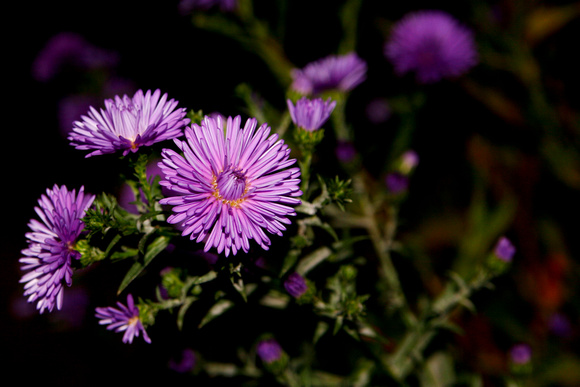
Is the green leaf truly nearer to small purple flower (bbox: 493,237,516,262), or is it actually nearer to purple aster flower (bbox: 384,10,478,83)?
small purple flower (bbox: 493,237,516,262)

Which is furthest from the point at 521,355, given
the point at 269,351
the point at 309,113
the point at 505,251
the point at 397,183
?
the point at 309,113

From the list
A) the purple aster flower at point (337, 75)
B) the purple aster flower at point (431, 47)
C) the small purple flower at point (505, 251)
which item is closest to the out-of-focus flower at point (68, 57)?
the purple aster flower at point (337, 75)

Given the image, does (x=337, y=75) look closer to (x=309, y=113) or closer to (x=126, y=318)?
(x=309, y=113)

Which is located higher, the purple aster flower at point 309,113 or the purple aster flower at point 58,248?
the purple aster flower at point 309,113

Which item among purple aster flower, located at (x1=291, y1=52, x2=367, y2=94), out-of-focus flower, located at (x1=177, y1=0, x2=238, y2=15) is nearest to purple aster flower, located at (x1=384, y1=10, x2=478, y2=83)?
purple aster flower, located at (x1=291, y1=52, x2=367, y2=94)

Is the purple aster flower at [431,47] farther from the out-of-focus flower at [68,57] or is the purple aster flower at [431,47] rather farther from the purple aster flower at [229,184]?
the out-of-focus flower at [68,57]

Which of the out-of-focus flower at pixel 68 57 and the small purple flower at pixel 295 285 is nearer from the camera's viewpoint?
the small purple flower at pixel 295 285

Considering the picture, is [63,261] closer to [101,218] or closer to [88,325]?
[101,218]
